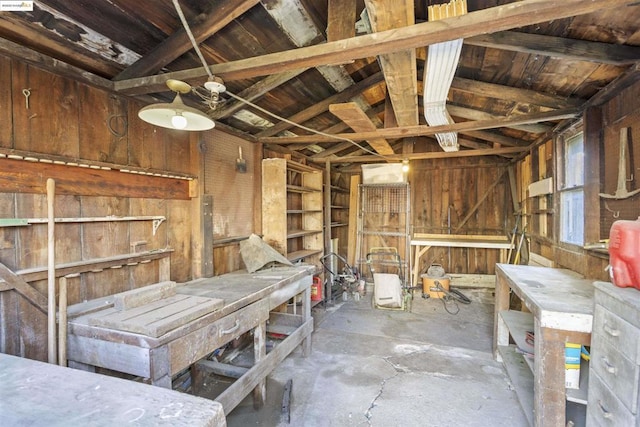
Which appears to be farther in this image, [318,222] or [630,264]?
[318,222]

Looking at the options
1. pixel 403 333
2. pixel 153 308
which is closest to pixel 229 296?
pixel 153 308

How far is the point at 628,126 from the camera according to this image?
1.95 meters

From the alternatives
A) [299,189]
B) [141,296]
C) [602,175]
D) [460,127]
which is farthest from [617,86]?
[141,296]

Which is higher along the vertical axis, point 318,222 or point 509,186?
point 509,186

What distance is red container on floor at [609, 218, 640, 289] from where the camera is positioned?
1.31 meters

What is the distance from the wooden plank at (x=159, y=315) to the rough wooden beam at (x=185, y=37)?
151cm

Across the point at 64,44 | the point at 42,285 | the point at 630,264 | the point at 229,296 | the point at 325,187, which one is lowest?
the point at 229,296

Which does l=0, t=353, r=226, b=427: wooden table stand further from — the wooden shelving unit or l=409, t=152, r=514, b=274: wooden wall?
l=409, t=152, r=514, b=274: wooden wall

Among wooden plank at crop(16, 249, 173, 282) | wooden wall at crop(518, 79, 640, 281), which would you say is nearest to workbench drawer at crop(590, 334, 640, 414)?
wooden wall at crop(518, 79, 640, 281)

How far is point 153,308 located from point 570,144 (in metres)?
3.81

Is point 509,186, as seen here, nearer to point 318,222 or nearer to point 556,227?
point 556,227

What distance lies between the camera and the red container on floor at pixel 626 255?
51.6 inches

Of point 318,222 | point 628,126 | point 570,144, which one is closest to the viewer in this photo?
point 628,126

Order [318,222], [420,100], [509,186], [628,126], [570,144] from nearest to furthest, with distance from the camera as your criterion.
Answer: [628,126] < [570,144] < [420,100] < [318,222] < [509,186]
